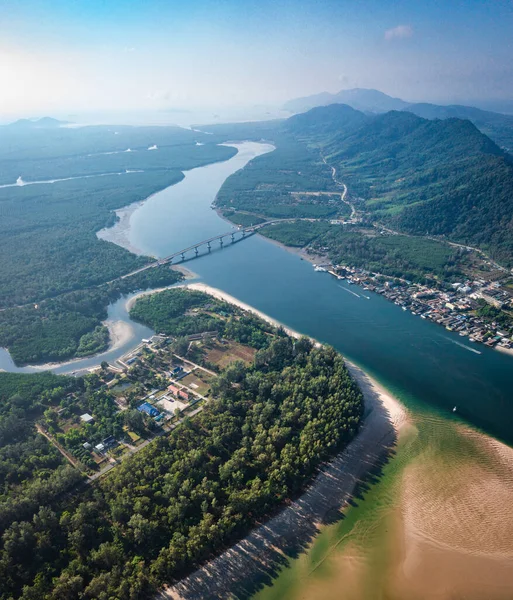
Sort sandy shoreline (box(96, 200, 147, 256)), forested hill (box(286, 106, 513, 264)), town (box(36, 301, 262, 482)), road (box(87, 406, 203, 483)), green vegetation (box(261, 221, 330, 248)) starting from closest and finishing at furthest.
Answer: road (box(87, 406, 203, 483)) → town (box(36, 301, 262, 482)) → forested hill (box(286, 106, 513, 264)) → sandy shoreline (box(96, 200, 147, 256)) → green vegetation (box(261, 221, 330, 248))

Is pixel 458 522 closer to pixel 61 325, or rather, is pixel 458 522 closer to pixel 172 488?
pixel 172 488

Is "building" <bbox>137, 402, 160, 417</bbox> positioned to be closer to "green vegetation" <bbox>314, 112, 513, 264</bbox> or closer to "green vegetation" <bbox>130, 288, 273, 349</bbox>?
"green vegetation" <bbox>130, 288, 273, 349</bbox>

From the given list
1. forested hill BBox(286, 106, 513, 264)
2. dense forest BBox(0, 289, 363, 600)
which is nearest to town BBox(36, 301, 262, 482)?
dense forest BBox(0, 289, 363, 600)

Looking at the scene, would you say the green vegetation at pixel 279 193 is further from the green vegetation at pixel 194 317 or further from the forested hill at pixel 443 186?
the green vegetation at pixel 194 317

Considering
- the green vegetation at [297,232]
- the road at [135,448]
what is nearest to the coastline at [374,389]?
the road at [135,448]

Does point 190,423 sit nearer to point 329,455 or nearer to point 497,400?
point 329,455

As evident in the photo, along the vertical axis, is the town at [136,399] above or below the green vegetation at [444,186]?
below

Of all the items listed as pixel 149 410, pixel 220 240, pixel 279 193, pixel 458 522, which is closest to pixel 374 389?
pixel 458 522
